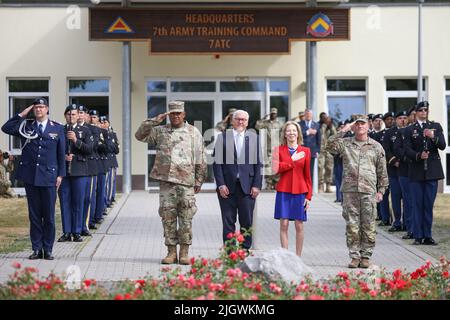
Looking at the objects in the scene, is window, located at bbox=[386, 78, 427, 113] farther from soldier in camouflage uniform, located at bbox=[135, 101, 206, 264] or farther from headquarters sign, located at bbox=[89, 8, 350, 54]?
soldier in camouflage uniform, located at bbox=[135, 101, 206, 264]

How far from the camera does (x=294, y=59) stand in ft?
83.1

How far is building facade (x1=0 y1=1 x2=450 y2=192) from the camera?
81.6ft

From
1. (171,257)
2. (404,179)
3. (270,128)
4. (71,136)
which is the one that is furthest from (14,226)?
(270,128)

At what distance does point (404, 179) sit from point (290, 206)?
4140 mm

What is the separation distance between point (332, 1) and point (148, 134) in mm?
13408

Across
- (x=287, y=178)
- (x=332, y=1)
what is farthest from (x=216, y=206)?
(x=287, y=178)

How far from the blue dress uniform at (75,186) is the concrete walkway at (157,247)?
0.34 m

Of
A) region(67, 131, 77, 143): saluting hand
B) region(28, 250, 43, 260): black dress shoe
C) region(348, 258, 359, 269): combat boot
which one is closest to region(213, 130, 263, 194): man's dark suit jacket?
region(348, 258, 359, 269): combat boot

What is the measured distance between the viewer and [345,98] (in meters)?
25.6

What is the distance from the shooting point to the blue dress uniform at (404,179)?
1465 centimetres

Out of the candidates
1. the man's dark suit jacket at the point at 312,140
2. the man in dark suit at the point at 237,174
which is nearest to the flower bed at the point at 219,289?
the man in dark suit at the point at 237,174

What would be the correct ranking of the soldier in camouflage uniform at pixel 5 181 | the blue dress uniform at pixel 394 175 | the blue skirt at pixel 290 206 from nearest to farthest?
the blue skirt at pixel 290 206 → the blue dress uniform at pixel 394 175 → the soldier in camouflage uniform at pixel 5 181

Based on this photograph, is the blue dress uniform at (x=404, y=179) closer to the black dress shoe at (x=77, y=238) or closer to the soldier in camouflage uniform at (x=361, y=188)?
the soldier in camouflage uniform at (x=361, y=188)

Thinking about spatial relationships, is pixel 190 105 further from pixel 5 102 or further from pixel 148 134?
pixel 148 134
